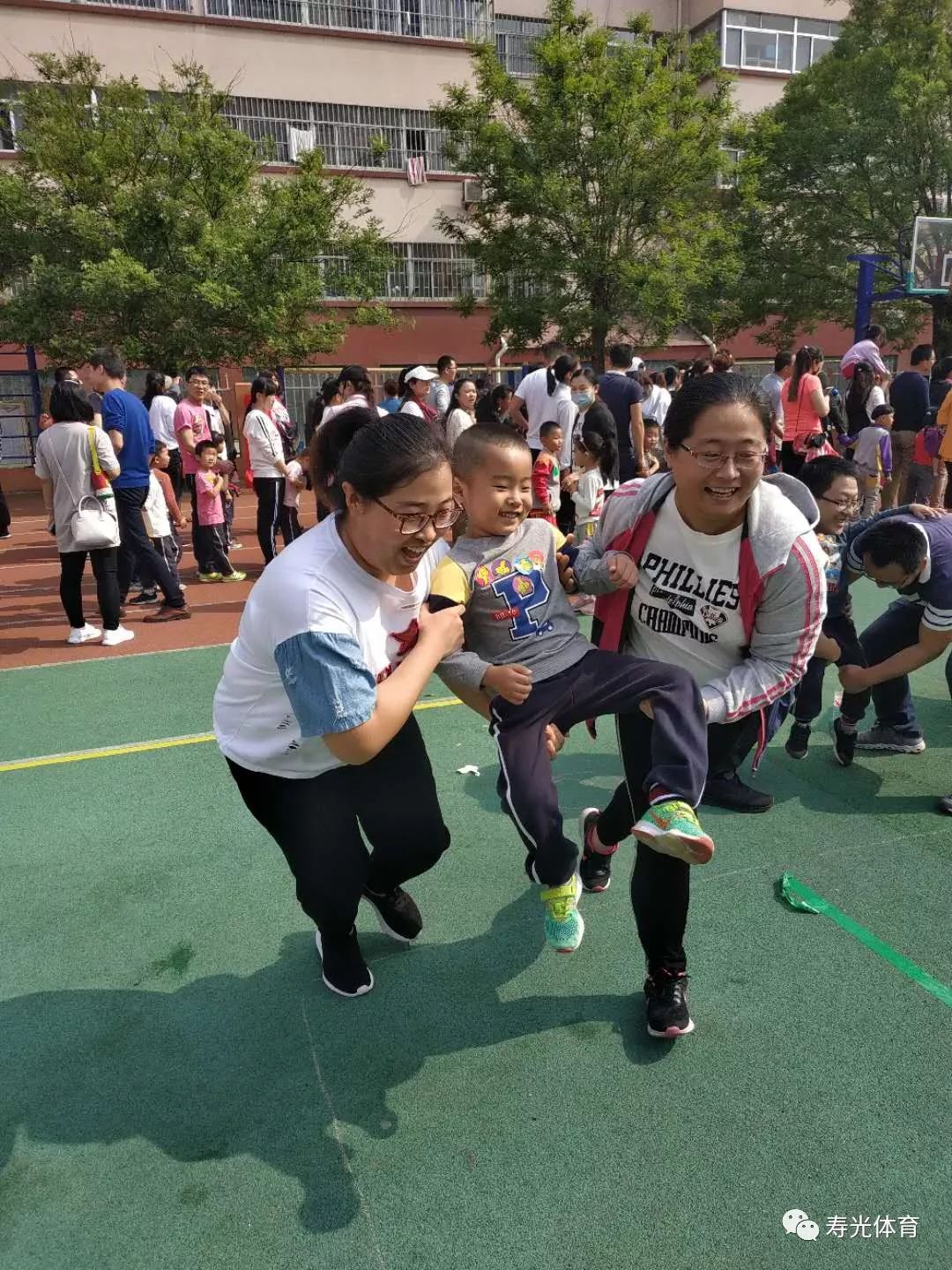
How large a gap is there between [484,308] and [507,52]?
7.94 metres

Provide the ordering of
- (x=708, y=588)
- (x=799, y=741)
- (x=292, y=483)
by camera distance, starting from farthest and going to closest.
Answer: (x=292, y=483), (x=799, y=741), (x=708, y=588)

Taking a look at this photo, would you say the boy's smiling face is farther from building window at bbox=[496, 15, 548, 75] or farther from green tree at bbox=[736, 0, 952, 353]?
building window at bbox=[496, 15, 548, 75]

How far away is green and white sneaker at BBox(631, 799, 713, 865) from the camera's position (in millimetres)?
2070

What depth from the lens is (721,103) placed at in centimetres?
1955

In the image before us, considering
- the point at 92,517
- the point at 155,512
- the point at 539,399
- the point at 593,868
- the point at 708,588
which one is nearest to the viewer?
the point at 708,588

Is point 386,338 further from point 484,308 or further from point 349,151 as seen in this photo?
point 349,151

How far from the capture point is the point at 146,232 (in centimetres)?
1590

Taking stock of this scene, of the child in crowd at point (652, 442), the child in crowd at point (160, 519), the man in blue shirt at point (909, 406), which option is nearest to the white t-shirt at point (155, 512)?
the child in crowd at point (160, 519)

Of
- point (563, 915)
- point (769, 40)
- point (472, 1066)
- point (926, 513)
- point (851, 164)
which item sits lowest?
point (472, 1066)

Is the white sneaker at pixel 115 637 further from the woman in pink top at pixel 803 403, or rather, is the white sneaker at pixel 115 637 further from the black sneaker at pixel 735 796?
the woman in pink top at pixel 803 403

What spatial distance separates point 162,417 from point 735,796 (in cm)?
828

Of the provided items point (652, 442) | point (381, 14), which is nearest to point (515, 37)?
point (381, 14)

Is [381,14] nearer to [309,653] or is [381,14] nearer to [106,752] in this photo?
[106,752]

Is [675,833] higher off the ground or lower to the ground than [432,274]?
lower
